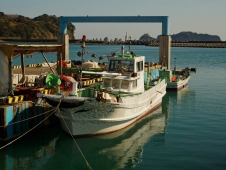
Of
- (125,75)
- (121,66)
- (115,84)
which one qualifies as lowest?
(115,84)

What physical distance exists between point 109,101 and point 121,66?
4.36 metres

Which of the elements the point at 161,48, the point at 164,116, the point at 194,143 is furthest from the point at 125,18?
the point at 194,143

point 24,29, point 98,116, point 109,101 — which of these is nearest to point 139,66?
point 109,101

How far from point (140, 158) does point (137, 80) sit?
6489mm

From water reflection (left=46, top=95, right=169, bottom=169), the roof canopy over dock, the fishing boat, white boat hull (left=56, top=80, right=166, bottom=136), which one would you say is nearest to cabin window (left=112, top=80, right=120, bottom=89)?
the fishing boat

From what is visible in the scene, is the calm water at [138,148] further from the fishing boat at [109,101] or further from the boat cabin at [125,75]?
the boat cabin at [125,75]

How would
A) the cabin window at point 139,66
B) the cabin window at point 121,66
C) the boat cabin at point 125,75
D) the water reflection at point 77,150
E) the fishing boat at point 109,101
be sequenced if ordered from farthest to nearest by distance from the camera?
the cabin window at point 139,66 → the cabin window at point 121,66 → the boat cabin at point 125,75 → the fishing boat at point 109,101 → the water reflection at point 77,150

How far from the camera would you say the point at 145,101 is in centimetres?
2253

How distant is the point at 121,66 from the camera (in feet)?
70.9

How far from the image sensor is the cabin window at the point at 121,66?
70.5 feet

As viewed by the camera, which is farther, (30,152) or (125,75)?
(125,75)

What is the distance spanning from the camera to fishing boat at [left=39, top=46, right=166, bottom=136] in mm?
17562

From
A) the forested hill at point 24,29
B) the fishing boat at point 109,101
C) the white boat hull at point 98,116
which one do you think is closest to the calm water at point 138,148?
the white boat hull at point 98,116

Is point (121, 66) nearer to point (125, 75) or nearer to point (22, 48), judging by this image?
point (125, 75)
